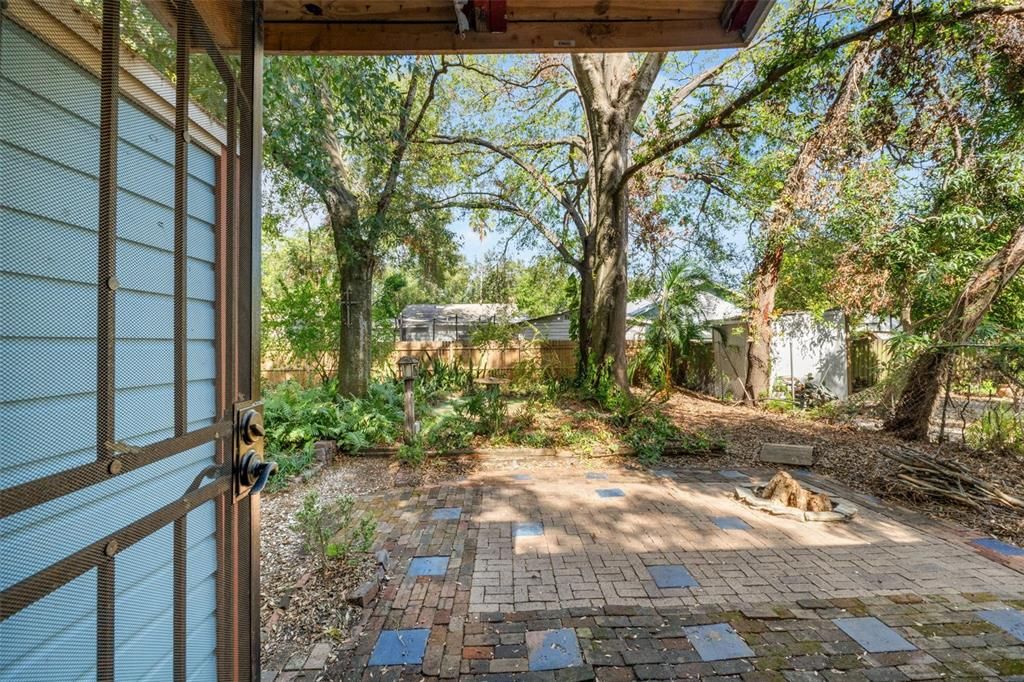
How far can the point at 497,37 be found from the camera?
71.2 inches

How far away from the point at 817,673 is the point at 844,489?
285cm

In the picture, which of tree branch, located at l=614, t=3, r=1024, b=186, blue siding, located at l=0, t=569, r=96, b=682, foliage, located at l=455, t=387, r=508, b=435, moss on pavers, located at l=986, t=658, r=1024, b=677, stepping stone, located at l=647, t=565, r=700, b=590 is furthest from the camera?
foliage, located at l=455, t=387, r=508, b=435

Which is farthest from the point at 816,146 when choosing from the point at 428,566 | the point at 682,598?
the point at 428,566

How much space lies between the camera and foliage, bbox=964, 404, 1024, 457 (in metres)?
4.32

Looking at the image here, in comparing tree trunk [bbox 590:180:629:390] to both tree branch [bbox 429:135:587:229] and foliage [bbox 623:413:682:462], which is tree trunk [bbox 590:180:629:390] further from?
tree branch [bbox 429:135:587:229]

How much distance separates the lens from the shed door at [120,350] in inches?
28.4

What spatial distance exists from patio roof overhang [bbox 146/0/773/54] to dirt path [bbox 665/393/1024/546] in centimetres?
394

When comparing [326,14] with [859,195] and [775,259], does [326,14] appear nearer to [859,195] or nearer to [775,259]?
[859,195]

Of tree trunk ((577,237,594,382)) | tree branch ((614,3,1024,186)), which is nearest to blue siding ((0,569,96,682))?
tree branch ((614,3,1024,186))

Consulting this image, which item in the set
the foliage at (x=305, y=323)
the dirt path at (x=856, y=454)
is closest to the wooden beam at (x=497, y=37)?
the dirt path at (x=856, y=454)

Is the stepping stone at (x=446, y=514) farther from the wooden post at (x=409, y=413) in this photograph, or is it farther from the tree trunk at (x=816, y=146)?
the tree trunk at (x=816, y=146)

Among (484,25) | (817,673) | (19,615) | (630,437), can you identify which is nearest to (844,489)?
(630,437)

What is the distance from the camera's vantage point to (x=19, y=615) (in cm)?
65

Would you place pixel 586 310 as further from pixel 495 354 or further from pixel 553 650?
pixel 553 650
